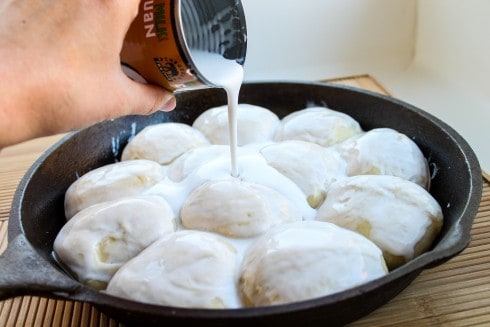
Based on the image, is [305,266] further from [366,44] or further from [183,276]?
[366,44]

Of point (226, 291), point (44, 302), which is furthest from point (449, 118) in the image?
point (44, 302)

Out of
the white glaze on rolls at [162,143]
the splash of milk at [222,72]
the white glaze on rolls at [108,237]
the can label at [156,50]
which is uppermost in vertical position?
the can label at [156,50]

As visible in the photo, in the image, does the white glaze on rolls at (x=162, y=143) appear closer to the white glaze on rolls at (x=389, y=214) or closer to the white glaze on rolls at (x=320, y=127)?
the white glaze on rolls at (x=320, y=127)

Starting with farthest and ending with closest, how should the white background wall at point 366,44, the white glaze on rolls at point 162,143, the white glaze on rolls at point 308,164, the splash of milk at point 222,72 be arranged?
the white background wall at point 366,44 < the white glaze on rolls at point 162,143 < the white glaze on rolls at point 308,164 < the splash of milk at point 222,72

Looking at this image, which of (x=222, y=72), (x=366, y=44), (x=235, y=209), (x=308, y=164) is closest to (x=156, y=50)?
(x=222, y=72)

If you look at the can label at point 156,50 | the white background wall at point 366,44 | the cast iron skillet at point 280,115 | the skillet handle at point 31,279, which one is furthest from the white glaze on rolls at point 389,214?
the white background wall at point 366,44

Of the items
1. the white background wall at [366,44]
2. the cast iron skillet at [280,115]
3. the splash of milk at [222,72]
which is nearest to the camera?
the cast iron skillet at [280,115]

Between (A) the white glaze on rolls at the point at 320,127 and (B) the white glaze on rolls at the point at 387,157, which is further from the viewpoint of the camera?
(A) the white glaze on rolls at the point at 320,127
